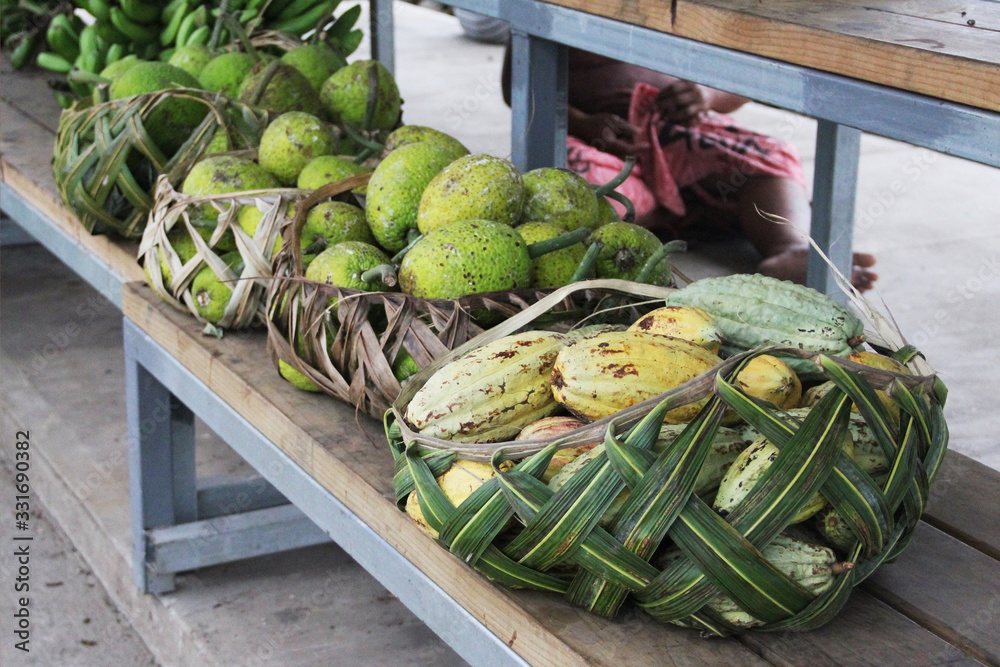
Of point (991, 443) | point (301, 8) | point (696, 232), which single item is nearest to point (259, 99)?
point (301, 8)

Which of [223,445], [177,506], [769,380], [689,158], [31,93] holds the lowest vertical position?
[223,445]

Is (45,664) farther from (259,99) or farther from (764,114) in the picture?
(764,114)

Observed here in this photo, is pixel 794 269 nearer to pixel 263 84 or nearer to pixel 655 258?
pixel 263 84

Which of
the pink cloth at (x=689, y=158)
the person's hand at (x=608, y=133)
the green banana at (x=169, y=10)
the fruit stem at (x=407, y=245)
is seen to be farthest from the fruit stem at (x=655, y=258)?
the person's hand at (x=608, y=133)

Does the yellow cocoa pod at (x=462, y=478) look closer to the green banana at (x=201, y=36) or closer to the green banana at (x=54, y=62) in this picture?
the green banana at (x=201, y=36)

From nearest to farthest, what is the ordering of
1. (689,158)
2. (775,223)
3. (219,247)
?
(219,247)
(775,223)
(689,158)

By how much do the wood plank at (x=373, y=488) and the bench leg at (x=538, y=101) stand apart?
2.00ft

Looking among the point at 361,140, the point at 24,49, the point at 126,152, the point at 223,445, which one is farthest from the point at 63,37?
the point at 361,140

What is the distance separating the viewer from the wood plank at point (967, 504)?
42.6 inches

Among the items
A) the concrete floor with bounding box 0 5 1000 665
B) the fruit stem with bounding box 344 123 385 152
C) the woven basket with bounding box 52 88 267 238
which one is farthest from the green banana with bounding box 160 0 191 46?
the fruit stem with bounding box 344 123 385 152

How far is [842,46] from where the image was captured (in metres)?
1.11

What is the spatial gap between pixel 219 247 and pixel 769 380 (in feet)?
3.15

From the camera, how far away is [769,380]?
945 mm

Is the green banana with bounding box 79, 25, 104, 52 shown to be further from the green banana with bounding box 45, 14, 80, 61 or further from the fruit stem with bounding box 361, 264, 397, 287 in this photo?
the fruit stem with bounding box 361, 264, 397, 287
